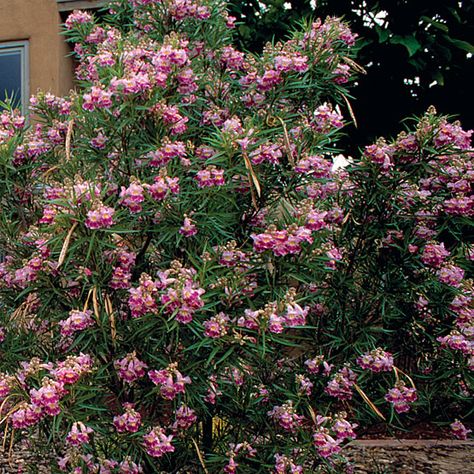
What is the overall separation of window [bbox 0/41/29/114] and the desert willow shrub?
3.81 meters

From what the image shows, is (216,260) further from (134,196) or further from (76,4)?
(76,4)

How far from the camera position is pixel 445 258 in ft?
11.6

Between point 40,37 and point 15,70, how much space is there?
434 mm

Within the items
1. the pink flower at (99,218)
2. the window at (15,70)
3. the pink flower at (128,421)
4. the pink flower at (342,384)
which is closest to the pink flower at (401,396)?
the pink flower at (342,384)

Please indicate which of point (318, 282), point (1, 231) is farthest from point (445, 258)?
point (1, 231)

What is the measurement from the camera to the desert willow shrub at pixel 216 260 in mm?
2924

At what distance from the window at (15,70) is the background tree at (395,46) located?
8.42 feet

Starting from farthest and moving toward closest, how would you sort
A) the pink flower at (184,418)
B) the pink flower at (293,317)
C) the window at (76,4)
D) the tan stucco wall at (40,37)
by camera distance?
the tan stucco wall at (40,37) < the window at (76,4) < the pink flower at (184,418) < the pink flower at (293,317)

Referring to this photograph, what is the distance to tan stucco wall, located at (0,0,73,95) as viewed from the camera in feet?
24.0

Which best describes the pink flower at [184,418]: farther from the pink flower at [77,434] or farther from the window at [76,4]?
the window at [76,4]

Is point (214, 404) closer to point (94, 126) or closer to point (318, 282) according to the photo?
point (318, 282)

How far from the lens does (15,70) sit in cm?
744

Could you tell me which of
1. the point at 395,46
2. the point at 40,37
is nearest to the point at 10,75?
the point at 40,37

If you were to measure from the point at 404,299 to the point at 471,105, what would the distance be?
122 inches
